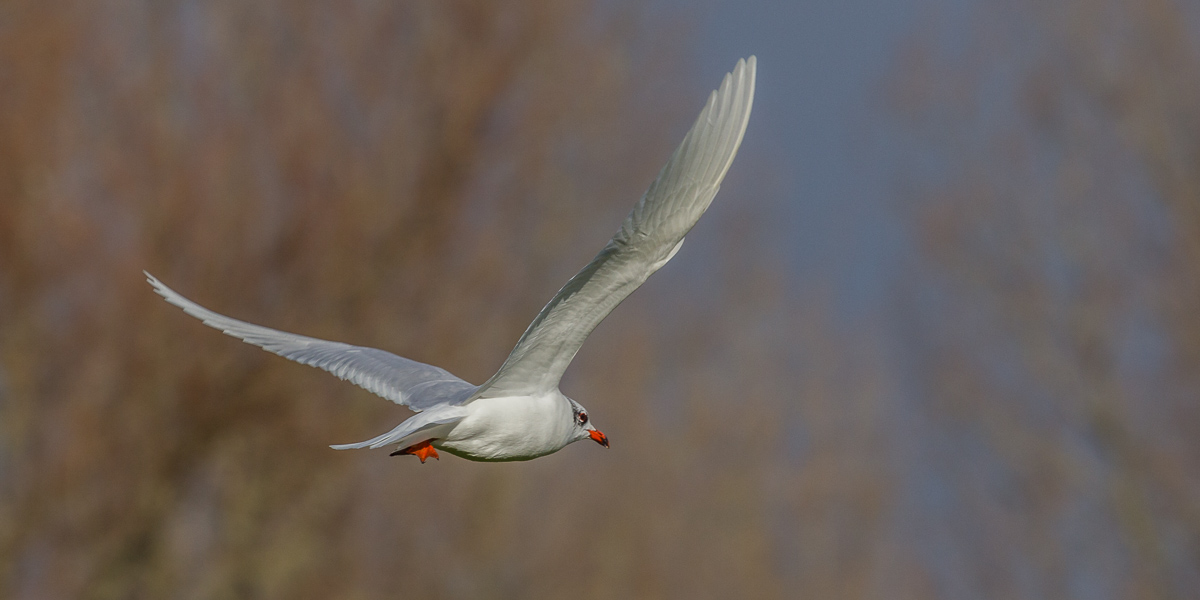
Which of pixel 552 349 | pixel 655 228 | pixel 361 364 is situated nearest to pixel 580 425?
pixel 552 349

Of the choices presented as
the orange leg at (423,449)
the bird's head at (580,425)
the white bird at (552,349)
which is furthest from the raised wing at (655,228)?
the bird's head at (580,425)

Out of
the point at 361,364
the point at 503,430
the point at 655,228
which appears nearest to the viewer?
the point at 655,228

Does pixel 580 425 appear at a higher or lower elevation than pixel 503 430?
higher

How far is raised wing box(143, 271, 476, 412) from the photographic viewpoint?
390 centimetres

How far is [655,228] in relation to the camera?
10.5ft

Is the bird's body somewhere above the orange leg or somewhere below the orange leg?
above

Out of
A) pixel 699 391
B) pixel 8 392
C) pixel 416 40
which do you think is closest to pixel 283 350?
pixel 8 392

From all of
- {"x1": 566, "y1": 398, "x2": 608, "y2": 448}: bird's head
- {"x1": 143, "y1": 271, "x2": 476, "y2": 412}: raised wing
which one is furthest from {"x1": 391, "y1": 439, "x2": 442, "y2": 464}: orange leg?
{"x1": 566, "y1": 398, "x2": 608, "y2": 448}: bird's head

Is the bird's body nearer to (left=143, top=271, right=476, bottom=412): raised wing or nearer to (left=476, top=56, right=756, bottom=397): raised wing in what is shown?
(left=476, top=56, right=756, bottom=397): raised wing

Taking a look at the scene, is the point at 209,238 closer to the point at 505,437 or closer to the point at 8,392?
the point at 8,392

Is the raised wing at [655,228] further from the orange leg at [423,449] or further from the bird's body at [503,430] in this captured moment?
the orange leg at [423,449]

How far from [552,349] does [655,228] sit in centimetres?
52

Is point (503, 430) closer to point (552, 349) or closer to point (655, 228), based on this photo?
point (552, 349)

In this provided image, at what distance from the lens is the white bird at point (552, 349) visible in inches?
122
